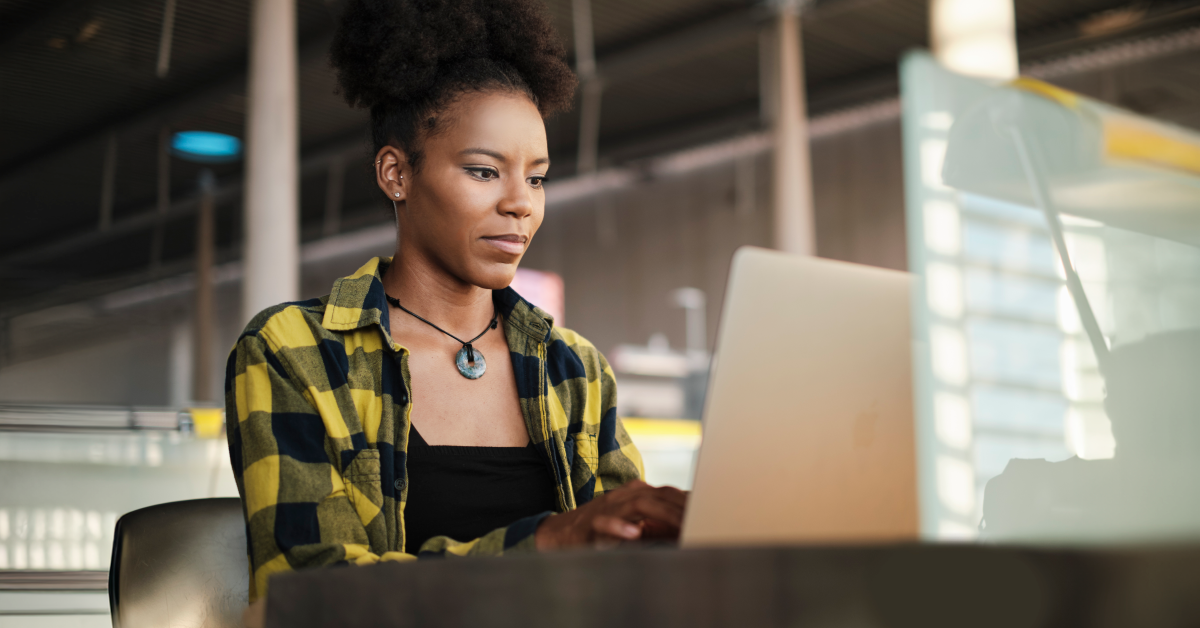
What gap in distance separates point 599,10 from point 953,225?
26.3ft

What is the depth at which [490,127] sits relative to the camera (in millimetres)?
1431

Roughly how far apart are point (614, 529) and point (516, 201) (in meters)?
0.66

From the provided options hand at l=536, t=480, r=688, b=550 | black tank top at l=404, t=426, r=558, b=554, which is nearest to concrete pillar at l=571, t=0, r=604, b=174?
black tank top at l=404, t=426, r=558, b=554

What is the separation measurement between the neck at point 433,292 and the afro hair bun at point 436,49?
250 millimetres

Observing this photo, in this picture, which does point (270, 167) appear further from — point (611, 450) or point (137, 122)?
point (137, 122)

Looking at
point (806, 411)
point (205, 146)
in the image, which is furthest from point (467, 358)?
point (205, 146)

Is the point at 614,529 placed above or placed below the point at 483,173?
below

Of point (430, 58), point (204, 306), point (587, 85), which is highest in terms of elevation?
point (587, 85)

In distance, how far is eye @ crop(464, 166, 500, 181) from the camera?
4.66 feet

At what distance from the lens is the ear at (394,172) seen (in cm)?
150

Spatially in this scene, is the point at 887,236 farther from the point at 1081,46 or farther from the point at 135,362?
the point at 135,362

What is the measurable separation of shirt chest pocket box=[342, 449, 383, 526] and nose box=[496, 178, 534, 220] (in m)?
0.42

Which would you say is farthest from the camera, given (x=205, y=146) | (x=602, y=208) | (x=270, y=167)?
(x=602, y=208)

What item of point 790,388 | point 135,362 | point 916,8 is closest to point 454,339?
point 790,388
